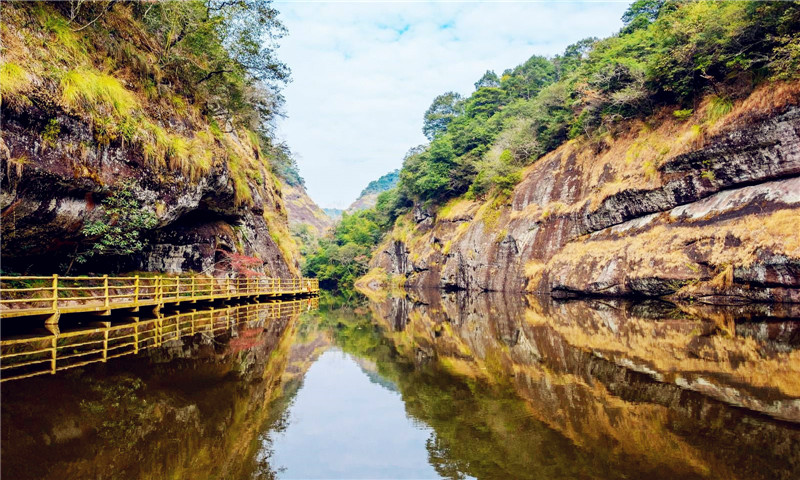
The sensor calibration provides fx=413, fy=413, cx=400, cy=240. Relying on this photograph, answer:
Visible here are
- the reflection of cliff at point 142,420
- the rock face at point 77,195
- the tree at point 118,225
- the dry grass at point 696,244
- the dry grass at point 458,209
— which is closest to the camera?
the reflection of cliff at point 142,420

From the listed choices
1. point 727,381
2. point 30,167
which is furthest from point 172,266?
point 727,381

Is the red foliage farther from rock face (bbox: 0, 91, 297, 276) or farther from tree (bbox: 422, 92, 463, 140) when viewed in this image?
tree (bbox: 422, 92, 463, 140)

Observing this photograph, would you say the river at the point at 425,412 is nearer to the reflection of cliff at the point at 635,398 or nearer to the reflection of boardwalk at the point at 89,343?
the reflection of cliff at the point at 635,398

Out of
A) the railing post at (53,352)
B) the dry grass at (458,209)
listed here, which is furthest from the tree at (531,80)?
the railing post at (53,352)

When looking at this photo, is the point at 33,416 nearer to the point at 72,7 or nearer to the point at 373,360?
the point at 373,360

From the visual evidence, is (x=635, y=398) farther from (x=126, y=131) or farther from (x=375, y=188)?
(x=375, y=188)

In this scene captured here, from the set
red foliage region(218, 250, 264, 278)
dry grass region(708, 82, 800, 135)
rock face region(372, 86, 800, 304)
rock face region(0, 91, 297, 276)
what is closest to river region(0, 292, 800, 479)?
rock face region(0, 91, 297, 276)

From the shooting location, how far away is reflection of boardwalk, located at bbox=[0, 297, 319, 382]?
668cm

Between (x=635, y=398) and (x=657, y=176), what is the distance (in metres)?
18.8

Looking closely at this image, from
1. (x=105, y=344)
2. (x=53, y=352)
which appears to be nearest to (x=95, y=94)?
(x=105, y=344)

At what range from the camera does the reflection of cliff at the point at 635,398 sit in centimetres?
360

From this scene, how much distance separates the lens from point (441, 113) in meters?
65.1

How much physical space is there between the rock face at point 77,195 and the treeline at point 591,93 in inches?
882

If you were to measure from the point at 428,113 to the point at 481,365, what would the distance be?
6389 cm
